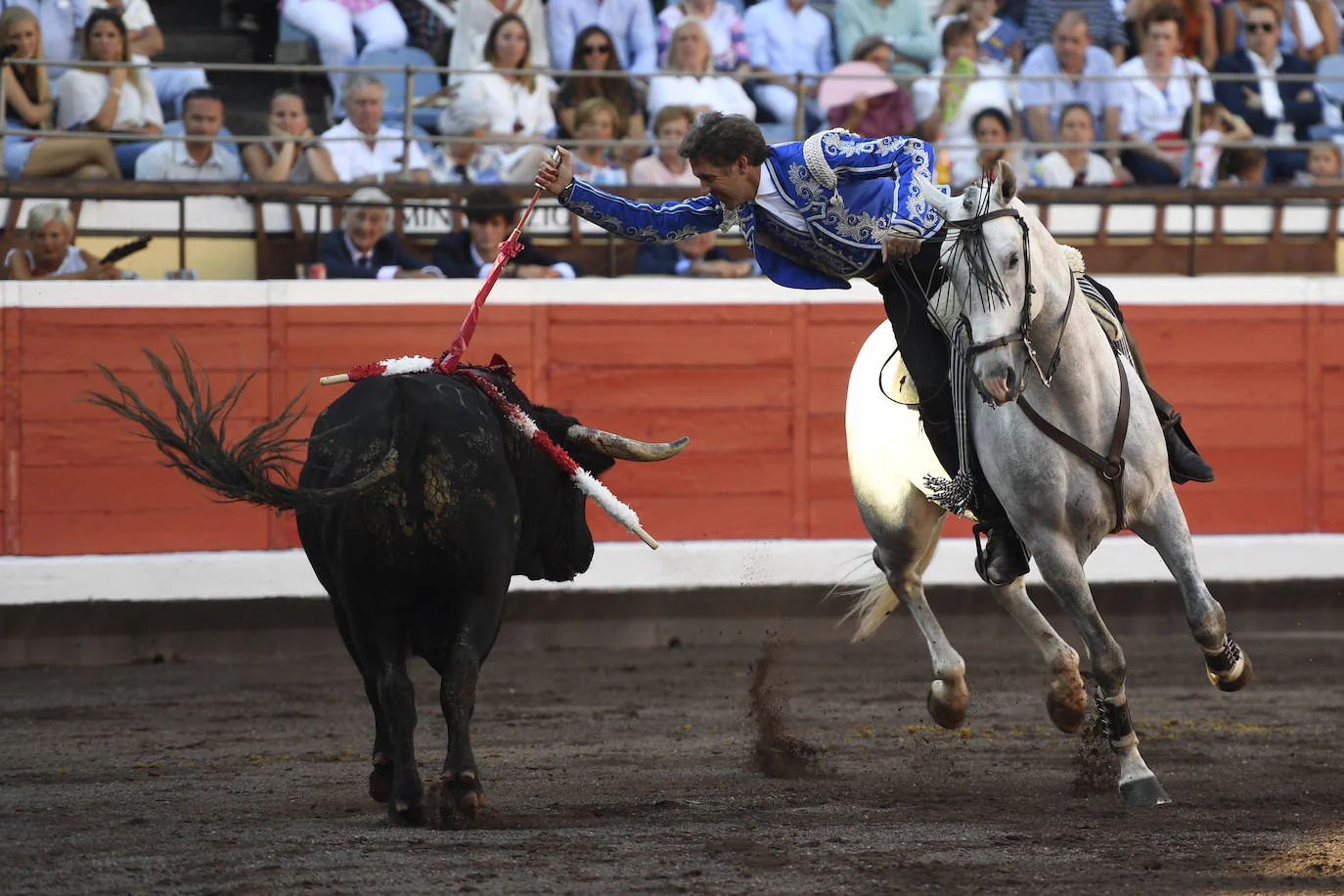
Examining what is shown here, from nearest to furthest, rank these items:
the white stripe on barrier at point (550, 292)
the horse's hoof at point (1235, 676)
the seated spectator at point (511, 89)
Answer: the horse's hoof at point (1235, 676)
the white stripe on barrier at point (550, 292)
the seated spectator at point (511, 89)

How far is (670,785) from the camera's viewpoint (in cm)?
507

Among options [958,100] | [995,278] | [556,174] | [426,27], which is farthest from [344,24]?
[995,278]

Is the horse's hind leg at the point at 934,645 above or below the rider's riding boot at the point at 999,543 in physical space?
below

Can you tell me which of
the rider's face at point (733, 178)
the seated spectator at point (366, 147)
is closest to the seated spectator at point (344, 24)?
the seated spectator at point (366, 147)

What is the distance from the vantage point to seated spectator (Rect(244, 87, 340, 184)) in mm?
8492

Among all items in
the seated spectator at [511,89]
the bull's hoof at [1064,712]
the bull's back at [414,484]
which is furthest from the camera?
the seated spectator at [511,89]

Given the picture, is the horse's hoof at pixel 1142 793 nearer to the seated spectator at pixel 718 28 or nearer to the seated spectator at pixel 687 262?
the seated spectator at pixel 687 262

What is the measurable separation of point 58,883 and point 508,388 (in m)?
1.73

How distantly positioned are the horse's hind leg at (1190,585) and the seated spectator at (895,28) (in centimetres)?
542

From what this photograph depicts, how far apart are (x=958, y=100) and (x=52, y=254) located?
454 centimetres

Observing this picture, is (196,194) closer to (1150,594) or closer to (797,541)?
(797,541)

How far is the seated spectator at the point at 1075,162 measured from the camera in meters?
9.17

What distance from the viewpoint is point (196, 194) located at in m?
8.28

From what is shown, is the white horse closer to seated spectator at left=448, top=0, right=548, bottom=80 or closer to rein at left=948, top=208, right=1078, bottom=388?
rein at left=948, top=208, right=1078, bottom=388
